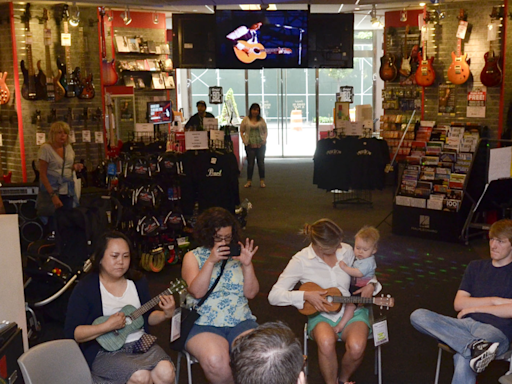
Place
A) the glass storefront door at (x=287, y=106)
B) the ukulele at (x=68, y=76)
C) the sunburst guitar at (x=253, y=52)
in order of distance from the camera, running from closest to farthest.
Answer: the sunburst guitar at (x=253, y=52) → the ukulele at (x=68, y=76) → the glass storefront door at (x=287, y=106)

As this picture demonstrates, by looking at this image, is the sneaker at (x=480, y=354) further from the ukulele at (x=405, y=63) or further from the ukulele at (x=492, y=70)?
the ukulele at (x=405, y=63)

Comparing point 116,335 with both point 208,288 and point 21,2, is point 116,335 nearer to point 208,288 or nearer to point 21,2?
point 208,288

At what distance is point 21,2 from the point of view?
8.81 m

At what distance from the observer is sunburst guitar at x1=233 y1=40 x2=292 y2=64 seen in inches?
324

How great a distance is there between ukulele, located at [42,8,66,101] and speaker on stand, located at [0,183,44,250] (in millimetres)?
2386

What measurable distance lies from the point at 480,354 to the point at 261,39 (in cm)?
569

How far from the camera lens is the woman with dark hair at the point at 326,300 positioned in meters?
3.52

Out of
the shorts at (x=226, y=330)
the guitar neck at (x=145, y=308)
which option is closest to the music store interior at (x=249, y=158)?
the guitar neck at (x=145, y=308)

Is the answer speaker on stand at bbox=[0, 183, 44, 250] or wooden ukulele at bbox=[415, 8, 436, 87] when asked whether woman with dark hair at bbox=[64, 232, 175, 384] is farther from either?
wooden ukulele at bbox=[415, 8, 436, 87]

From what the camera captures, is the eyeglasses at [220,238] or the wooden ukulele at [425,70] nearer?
the eyeglasses at [220,238]

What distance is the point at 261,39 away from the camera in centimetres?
820

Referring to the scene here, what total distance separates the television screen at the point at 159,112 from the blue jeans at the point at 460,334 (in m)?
7.61

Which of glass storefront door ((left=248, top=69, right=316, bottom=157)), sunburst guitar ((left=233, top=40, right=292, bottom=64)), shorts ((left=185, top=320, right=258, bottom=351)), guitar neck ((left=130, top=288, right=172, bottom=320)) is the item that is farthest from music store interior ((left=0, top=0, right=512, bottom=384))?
glass storefront door ((left=248, top=69, right=316, bottom=157))

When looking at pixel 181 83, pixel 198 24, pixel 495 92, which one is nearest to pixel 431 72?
pixel 495 92
